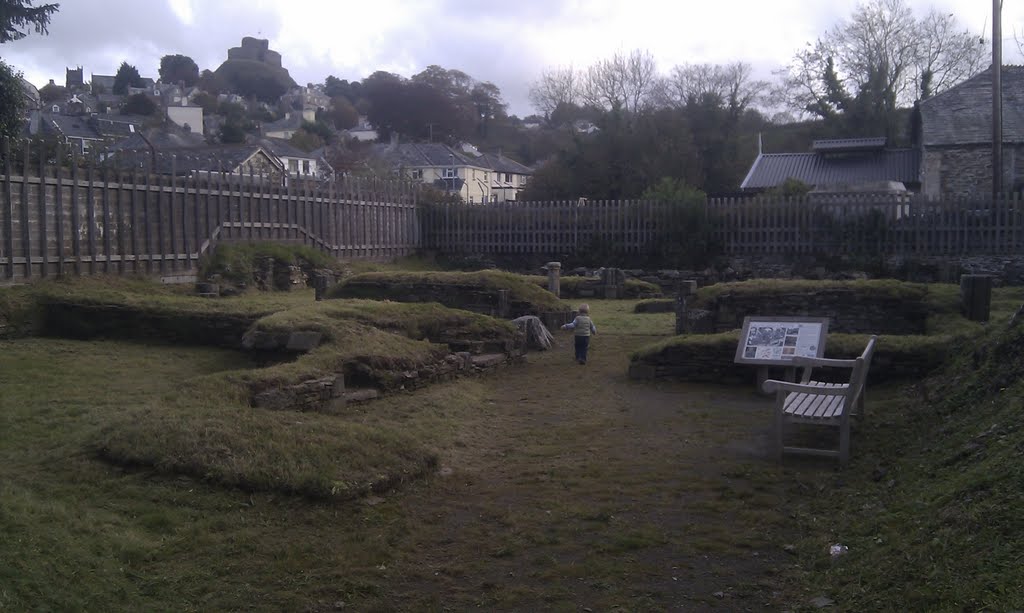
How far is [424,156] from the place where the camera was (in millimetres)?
67438

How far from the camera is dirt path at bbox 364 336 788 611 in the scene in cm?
502

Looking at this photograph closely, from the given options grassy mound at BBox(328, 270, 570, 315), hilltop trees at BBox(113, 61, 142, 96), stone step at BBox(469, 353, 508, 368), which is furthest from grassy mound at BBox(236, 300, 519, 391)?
hilltop trees at BBox(113, 61, 142, 96)

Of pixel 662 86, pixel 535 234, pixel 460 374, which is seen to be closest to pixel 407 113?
pixel 662 86

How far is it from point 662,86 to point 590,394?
1897 inches

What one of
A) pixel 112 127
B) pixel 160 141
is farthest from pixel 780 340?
pixel 112 127

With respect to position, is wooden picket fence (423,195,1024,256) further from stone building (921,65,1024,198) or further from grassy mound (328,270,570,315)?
grassy mound (328,270,570,315)

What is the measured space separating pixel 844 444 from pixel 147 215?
15140 mm

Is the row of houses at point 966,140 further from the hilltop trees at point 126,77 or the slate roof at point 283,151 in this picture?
the hilltop trees at point 126,77

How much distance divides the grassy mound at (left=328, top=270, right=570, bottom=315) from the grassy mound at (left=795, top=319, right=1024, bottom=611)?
29.5ft

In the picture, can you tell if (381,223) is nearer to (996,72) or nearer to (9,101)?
(9,101)

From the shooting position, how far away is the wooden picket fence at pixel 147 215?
596 inches

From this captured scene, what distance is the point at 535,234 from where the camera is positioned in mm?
30188

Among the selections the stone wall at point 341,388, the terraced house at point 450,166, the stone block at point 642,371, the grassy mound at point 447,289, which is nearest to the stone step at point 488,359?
the stone wall at point 341,388

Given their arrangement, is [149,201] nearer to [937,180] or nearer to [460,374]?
[460,374]
